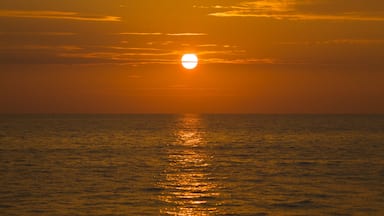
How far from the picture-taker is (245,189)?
147 ft

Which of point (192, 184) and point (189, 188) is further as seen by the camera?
point (192, 184)

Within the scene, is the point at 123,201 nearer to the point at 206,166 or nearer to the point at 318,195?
the point at 318,195

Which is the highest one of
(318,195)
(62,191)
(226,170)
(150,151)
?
(150,151)

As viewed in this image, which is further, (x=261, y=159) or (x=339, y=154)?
(x=339, y=154)

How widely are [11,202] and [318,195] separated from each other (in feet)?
60.6

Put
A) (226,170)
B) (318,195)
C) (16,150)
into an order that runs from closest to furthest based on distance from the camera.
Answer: (318,195) < (226,170) < (16,150)

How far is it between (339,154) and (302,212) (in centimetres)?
4260

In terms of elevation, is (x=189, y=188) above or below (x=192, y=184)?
below

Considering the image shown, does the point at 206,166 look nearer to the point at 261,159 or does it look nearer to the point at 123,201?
the point at 261,159

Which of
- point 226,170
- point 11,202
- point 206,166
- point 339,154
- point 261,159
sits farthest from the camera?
point 339,154

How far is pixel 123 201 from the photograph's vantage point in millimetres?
39188

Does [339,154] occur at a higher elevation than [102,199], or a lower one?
higher

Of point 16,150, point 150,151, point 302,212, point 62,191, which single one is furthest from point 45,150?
point 302,212

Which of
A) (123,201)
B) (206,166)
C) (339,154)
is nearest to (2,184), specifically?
(123,201)
